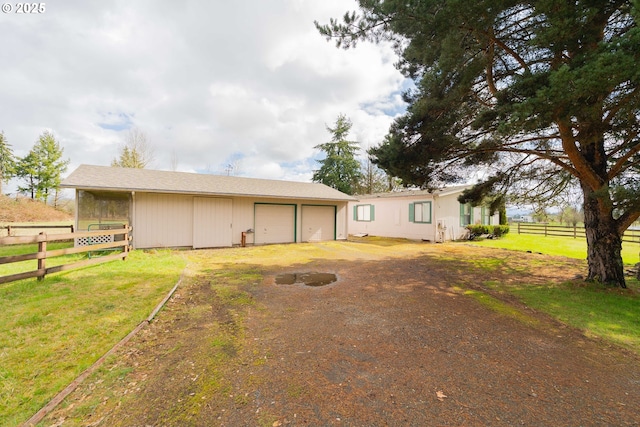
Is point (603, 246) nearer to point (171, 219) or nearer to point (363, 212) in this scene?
point (363, 212)

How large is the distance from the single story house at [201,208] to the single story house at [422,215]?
3698 millimetres

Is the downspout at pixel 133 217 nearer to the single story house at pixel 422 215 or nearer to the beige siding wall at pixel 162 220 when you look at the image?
the beige siding wall at pixel 162 220

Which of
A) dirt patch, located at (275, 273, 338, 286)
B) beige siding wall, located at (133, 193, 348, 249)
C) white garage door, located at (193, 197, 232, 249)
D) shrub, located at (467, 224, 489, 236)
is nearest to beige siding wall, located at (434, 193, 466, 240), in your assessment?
shrub, located at (467, 224, 489, 236)

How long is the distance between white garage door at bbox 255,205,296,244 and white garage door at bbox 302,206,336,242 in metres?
0.77

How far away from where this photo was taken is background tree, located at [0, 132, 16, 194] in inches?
1160

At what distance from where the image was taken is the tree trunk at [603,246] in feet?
21.2

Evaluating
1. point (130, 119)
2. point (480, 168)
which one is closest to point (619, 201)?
point (480, 168)

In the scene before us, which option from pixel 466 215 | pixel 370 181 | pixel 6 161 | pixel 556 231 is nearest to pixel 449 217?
pixel 466 215

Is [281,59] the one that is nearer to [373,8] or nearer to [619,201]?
[373,8]

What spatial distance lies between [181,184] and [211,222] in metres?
2.17

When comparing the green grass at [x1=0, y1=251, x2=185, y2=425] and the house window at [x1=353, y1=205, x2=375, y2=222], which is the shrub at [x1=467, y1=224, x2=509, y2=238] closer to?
the house window at [x1=353, y1=205, x2=375, y2=222]

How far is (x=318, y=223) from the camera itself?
15.3 meters

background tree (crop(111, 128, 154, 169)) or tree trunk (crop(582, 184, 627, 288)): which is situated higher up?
background tree (crop(111, 128, 154, 169))

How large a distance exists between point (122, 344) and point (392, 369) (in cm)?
331
